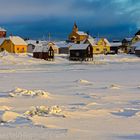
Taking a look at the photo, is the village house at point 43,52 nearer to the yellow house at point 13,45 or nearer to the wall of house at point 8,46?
the yellow house at point 13,45

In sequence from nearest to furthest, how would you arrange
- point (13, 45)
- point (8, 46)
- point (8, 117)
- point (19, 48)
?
point (8, 117)
point (13, 45)
point (8, 46)
point (19, 48)

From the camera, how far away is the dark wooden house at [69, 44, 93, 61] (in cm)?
7969

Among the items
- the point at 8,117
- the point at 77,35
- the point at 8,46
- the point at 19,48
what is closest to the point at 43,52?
the point at 19,48

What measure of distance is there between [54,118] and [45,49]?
69068 millimetres

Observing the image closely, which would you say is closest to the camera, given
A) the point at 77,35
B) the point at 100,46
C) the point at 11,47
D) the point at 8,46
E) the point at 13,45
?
the point at 13,45

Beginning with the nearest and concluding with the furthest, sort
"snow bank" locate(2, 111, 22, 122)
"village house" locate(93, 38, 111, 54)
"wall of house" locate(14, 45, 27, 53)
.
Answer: "snow bank" locate(2, 111, 22, 122), "wall of house" locate(14, 45, 27, 53), "village house" locate(93, 38, 111, 54)

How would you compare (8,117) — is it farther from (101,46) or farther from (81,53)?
(101,46)

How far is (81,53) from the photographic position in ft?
268

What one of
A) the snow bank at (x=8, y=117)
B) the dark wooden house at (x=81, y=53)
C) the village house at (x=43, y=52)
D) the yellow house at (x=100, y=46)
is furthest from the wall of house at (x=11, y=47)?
the snow bank at (x=8, y=117)

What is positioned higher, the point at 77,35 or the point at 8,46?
the point at 77,35

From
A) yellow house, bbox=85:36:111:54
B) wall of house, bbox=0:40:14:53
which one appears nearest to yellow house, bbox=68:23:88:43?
yellow house, bbox=85:36:111:54

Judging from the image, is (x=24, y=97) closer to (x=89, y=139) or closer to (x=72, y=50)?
(x=89, y=139)

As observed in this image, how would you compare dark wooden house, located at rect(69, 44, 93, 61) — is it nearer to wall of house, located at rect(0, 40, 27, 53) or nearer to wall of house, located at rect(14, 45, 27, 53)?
wall of house, located at rect(14, 45, 27, 53)

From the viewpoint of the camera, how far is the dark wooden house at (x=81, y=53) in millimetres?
79688
